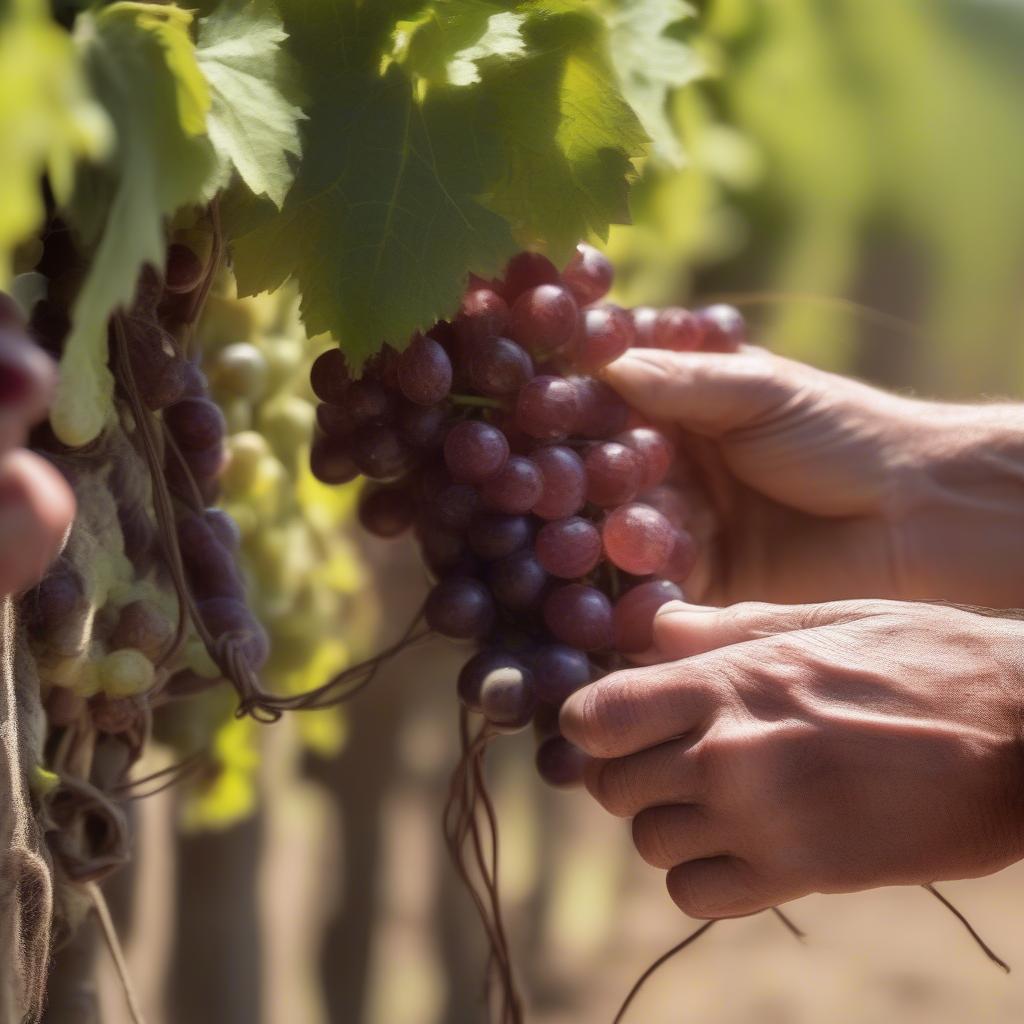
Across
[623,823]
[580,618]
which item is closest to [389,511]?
[580,618]

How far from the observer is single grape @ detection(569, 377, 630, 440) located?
71 centimetres

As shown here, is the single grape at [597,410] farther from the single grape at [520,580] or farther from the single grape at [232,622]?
the single grape at [232,622]

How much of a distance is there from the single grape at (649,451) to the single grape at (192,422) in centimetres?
23

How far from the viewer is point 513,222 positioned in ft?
2.06

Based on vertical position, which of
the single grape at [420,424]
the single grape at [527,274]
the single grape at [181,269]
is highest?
the single grape at [181,269]

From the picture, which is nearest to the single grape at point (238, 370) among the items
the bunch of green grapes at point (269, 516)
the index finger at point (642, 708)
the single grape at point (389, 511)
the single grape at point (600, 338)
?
the bunch of green grapes at point (269, 516)

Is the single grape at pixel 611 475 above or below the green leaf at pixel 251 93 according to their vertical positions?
below

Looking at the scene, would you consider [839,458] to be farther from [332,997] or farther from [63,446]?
[332,997]

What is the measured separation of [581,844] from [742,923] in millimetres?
541

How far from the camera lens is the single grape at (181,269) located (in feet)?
1.92

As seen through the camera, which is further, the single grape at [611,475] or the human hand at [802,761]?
the single grape at [611,475]

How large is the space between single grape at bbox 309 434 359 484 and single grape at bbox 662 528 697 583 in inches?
7.4

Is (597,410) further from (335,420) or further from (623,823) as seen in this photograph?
(623,823)

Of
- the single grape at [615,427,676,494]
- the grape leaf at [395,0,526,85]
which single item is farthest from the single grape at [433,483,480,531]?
the grape leaf at [395,0,526,85]
